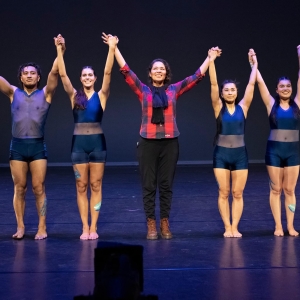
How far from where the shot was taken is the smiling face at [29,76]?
4.53 m

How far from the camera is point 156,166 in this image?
14.9 ft

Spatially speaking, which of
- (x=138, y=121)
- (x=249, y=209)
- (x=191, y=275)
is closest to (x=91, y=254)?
(x=191, y=275)

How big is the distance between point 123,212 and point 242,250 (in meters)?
1.86

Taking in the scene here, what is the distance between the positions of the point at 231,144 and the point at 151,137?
2.14 feet

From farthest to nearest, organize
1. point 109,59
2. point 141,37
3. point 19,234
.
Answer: point 141,37, point 19,234, point 109,59

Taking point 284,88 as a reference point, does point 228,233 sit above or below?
below

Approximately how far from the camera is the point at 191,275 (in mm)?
3496

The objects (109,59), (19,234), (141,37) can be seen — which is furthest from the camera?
(141,37)

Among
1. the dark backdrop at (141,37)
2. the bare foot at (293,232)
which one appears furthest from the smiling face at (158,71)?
the dark backdrop at (141,37)

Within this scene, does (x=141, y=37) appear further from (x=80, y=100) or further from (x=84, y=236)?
(x=84, y=236)

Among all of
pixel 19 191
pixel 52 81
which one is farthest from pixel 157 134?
pixel 19 191

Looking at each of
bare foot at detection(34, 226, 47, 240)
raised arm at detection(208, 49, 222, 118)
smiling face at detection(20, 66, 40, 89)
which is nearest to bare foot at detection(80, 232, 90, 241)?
bare foot at detection(34, 226, 47, 240)

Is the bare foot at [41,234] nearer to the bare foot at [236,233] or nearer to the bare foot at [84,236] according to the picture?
the bare foot at [84,236]

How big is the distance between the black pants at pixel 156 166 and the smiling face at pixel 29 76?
3.25 feet
